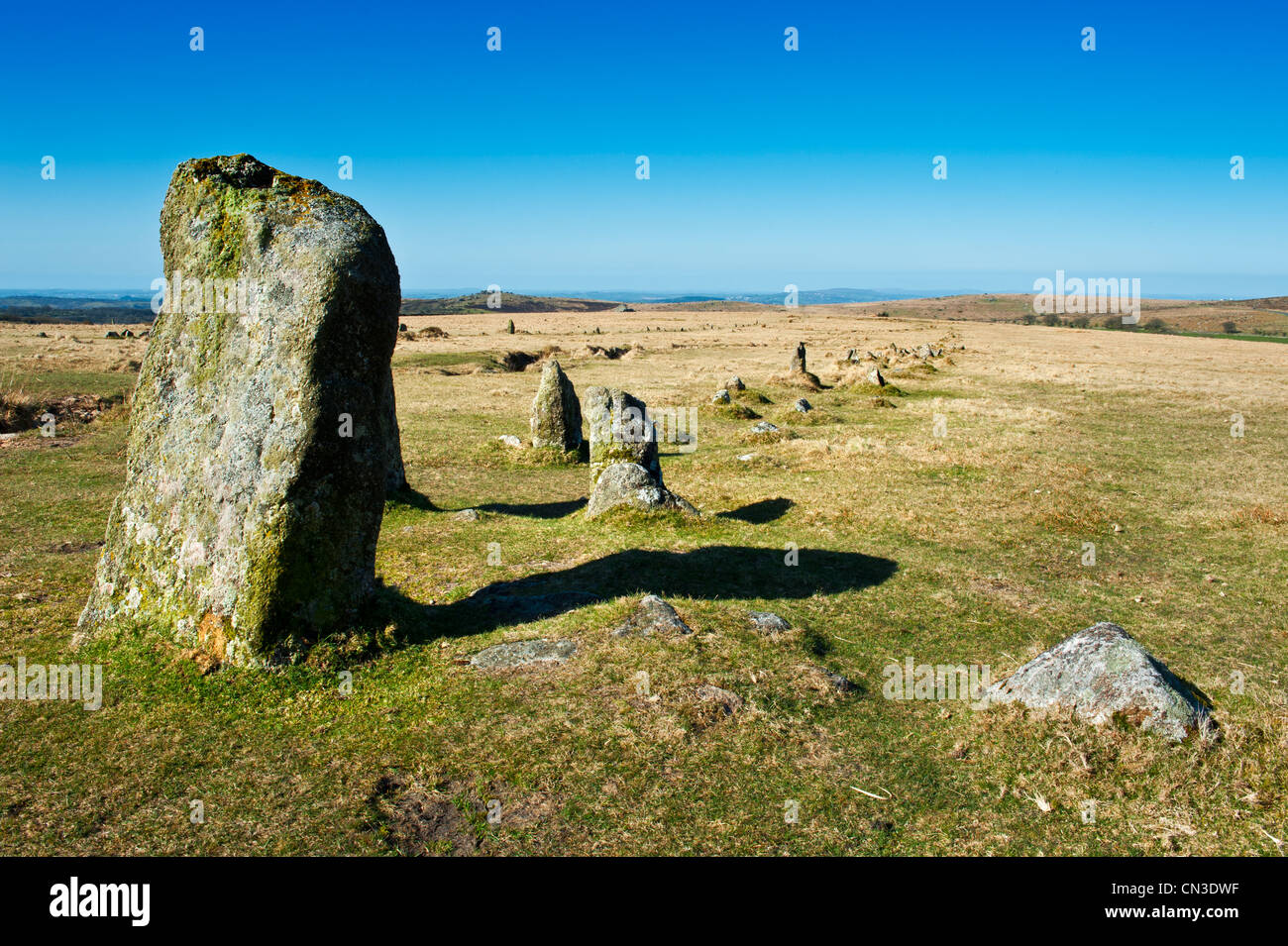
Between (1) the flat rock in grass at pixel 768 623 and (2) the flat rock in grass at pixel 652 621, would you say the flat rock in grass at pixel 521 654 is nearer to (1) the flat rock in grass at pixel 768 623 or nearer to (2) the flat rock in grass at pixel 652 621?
(2) the flat rock in grass at pixel 652 621

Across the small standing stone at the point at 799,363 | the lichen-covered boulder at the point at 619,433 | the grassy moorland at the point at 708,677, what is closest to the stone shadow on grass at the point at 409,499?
the grassy moorland at the point at 708,677

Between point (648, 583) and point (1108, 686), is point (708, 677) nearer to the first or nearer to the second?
point (648, 583)

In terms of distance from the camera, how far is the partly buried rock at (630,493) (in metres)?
14.2

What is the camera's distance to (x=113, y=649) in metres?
8.20

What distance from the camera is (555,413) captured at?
20281 mm

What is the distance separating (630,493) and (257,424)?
7.42 metres

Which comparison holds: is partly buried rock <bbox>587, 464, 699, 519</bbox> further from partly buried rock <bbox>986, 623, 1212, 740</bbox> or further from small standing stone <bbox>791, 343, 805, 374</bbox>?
small standing stone <bbox>791, 343, 805, 374</bbox>

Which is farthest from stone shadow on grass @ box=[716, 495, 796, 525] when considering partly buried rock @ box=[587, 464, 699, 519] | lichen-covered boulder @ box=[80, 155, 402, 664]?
lichen-covered boulder @ box=[80, 155, 402, 664]

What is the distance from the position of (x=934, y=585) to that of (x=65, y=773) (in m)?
10.3

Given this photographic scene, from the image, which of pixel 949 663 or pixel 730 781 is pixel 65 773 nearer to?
pixel 730 781

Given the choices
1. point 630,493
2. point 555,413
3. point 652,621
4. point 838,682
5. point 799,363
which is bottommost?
point 838,682

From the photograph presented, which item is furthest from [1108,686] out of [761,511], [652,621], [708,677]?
[761,511]

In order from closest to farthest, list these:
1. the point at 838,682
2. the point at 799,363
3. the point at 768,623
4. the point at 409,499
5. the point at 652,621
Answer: the point at 838,682 → the point at 652,621 → the point at 768,623 → the point at 409,499 → the point at 799,363
